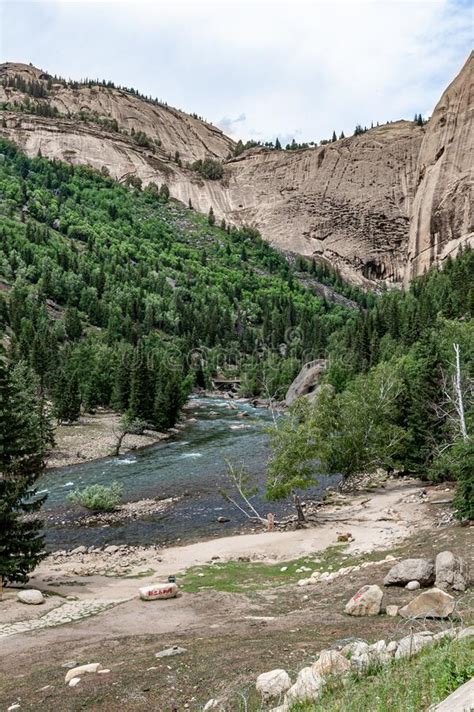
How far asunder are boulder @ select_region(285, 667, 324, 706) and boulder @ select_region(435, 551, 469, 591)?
641 cm

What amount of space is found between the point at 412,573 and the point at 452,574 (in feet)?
3.91

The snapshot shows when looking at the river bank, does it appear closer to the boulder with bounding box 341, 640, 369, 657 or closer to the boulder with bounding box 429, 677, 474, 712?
Answer: the boulder with bounding box 341, 640, 369, 657

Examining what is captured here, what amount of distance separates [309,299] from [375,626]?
180904 millimetres

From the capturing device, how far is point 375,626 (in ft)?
34.6

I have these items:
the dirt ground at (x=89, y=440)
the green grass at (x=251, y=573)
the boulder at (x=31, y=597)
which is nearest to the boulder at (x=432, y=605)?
the green grass at (x=251, y=573)

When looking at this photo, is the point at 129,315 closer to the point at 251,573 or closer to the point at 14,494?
the point at 14,494

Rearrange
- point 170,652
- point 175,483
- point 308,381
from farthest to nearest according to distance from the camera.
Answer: point 308,381, point 175,483, point 170,652

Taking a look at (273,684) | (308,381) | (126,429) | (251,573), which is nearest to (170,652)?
(273,684)

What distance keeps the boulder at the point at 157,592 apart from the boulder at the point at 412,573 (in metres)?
6.97

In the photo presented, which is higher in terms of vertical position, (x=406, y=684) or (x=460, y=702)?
(x=460, y=702)

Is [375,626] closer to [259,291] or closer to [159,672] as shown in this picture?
[159,672]

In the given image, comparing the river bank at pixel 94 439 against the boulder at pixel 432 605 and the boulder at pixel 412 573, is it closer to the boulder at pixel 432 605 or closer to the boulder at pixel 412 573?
the boulder at pixel 412 573

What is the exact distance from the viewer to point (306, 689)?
22.5 feet

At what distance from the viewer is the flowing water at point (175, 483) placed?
27.6m
